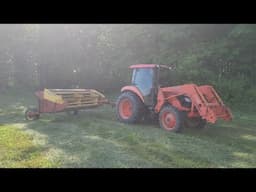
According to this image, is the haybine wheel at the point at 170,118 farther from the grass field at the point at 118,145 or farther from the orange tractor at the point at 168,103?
the grass field at the point at 118,145

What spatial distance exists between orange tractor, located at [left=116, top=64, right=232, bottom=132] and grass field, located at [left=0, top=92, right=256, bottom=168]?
15.1 inches

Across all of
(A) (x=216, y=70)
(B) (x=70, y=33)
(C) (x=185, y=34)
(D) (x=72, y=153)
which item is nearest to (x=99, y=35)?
(B) (x=70, y=33)

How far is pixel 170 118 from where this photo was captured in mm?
9914

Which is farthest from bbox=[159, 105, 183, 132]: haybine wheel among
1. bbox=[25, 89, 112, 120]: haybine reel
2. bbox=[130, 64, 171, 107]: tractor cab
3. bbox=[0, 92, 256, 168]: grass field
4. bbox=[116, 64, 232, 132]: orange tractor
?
bbox=[25, 89, 112, 120]: haybine reel

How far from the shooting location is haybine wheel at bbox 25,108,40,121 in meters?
12.1

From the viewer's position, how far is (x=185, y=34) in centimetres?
1919

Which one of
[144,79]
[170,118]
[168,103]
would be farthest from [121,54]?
[170,118]

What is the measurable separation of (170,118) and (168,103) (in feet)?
1.53

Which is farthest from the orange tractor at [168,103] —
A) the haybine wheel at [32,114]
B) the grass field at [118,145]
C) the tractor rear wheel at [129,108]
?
the haybine wheel at [32,114]

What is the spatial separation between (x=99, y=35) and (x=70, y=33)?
198cm

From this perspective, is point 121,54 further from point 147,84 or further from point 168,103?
point 168,103

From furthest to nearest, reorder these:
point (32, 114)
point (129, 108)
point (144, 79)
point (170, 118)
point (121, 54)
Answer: point (121, 54)
point (32, 114)
point (129, 108)
point (144, 79)
point (170, 118)

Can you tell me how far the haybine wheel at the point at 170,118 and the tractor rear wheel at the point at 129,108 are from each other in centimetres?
103

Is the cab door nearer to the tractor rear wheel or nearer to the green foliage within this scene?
the tractor rear wheel
